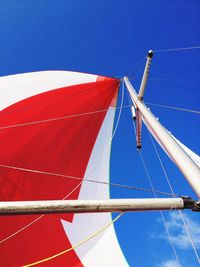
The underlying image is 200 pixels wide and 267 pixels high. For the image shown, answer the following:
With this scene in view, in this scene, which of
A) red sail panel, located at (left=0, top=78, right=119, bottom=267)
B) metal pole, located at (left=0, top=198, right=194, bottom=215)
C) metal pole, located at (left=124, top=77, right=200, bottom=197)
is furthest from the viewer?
red sail panel, located at (left=0, top=78, right=119, bottom=267)

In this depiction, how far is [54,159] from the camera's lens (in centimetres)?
514

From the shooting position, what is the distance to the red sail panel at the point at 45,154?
408 cm

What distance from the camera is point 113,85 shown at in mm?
6559

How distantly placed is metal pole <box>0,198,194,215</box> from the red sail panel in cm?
241

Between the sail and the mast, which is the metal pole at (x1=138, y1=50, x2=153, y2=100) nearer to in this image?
the mast

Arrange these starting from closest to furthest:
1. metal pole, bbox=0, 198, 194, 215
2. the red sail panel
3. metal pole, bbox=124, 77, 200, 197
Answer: metal pole, bbox=0, 198, 194, 215, metal pole, bbox=124, 77, 200, 197, the red sail panel

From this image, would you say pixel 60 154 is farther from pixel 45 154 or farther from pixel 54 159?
pixel 45 154

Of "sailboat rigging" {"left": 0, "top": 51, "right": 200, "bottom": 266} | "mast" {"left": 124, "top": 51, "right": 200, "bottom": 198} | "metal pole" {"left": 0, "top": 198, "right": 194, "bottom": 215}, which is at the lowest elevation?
"metal pole" {"left": 0, "top": 198, "right": 194, "bottom": 215}

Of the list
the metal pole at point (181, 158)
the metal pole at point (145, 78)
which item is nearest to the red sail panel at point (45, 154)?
the metal pole at point (145, 78)

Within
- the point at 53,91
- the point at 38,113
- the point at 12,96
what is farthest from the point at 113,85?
the point at 12,96

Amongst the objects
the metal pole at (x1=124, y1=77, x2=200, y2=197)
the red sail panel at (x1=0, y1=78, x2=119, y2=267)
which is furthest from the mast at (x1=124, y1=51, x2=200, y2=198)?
the red sail panel at (x1=0, y1=78, x2=119, y2=267)

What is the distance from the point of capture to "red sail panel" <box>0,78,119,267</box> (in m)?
4.08

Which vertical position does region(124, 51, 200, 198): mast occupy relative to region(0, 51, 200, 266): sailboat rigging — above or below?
below

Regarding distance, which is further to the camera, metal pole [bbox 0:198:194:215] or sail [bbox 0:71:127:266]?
sail [bbox 0:71:127:266]
